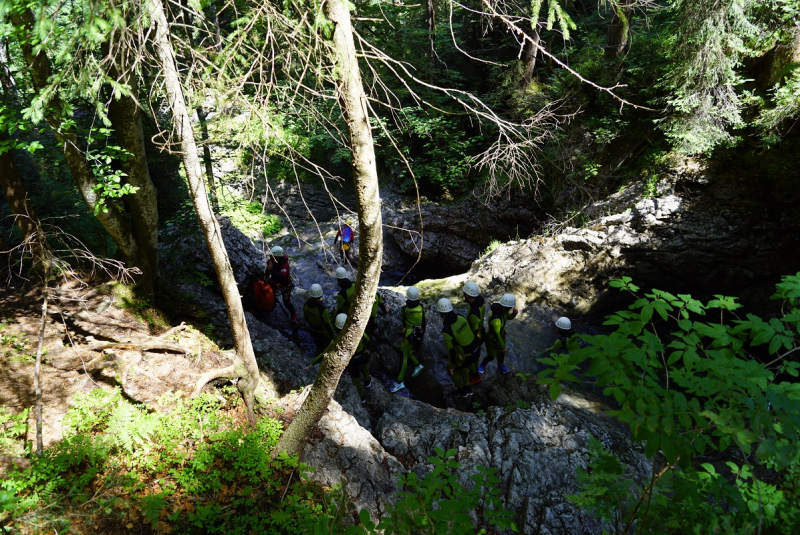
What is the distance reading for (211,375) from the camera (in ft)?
16.2

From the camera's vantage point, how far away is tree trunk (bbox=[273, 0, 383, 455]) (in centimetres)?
273

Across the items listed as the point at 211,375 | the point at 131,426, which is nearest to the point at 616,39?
the point at 211,375

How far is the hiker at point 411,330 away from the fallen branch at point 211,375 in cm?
330

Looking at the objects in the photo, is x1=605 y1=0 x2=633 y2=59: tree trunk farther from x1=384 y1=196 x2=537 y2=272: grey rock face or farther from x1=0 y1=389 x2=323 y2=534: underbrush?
A: x1=0 y1=389 x2=323 y2=534: underbrush

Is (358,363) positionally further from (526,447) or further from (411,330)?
(526,447)

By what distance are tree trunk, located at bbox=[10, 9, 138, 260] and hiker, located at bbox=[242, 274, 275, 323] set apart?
3.12m

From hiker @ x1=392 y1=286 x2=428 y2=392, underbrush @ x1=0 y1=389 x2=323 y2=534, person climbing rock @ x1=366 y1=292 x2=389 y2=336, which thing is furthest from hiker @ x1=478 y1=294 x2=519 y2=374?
underbrush @ x1=0 y1=389 x2=323 y2=534

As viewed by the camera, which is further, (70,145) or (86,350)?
(86,350)

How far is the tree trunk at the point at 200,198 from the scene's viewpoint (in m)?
3.50

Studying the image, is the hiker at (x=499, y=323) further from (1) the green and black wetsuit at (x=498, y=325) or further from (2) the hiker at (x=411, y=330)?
(2) the hiker at (x=411, y=330)

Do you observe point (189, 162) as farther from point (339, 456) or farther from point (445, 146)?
point (445, 146)

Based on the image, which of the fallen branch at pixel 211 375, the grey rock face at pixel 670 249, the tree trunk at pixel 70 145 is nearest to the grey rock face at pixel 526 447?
the fallen branch at pixel 211 375

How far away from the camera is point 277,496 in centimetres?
416

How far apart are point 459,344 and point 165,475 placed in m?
4.60
